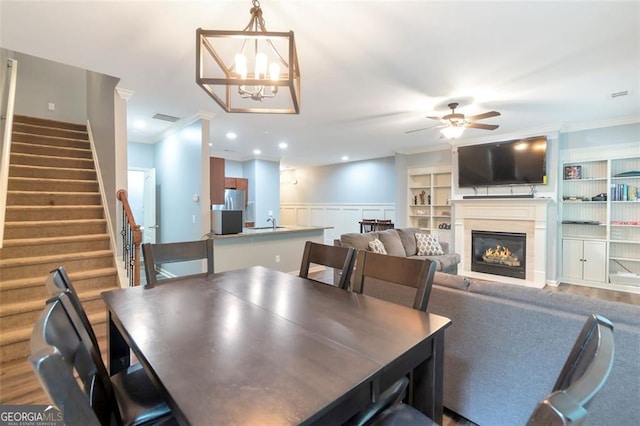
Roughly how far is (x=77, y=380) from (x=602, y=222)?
6444 millimetres

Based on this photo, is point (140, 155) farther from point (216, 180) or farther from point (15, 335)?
point (15, 335)

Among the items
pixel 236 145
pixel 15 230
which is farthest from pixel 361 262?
pixel 236 145

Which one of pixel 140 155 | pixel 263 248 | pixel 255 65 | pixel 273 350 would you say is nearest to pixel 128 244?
pixel 263 248

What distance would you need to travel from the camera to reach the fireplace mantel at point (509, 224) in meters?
4.88

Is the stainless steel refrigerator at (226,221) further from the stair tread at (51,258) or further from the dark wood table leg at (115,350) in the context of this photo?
the dark wood table leg at (115,350)

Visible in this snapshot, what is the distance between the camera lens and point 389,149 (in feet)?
22.2

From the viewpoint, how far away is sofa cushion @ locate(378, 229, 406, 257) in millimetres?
4451

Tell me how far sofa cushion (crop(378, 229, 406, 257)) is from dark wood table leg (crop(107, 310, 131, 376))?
11.3 ft

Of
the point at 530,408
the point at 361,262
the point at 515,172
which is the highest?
the point at 515,172

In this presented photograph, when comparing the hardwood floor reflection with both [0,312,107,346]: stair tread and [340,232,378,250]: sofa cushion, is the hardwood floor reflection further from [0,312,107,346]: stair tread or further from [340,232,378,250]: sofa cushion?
[0,312,107,346]: stair tread

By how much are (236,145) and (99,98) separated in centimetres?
243

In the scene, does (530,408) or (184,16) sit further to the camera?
(184,16)

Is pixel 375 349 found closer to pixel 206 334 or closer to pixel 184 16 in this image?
pixel 206 334

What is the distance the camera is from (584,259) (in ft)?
15.7
